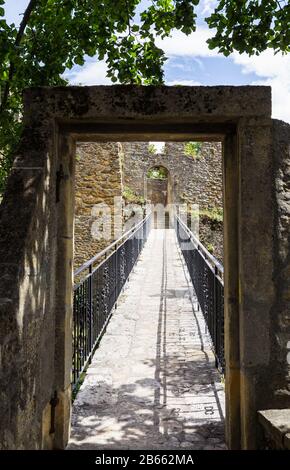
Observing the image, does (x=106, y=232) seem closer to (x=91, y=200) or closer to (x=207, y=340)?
(x=91, y=200)

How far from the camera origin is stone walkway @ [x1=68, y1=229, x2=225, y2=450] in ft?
11.7

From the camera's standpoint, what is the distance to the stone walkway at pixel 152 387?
357 cm

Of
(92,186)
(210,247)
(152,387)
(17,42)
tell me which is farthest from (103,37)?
(210,247)

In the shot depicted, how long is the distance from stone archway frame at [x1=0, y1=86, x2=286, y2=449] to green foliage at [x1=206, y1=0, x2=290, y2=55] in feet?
7.42

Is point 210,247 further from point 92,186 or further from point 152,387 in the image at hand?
point 152,387

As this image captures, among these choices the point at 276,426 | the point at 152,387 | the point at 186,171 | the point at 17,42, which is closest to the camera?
the point at 276,426

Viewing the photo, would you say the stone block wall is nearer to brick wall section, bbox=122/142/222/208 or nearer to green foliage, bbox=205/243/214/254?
brick wall section, bbox=122/142/222/208

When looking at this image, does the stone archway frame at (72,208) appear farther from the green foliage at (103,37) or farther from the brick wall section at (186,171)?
the brick wall section at (186,171)

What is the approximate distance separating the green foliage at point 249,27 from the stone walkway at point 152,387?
374 cm

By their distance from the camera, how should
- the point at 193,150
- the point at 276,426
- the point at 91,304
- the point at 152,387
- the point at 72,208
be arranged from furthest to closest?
1. the point at 193,150
2. the point at 91,304
3. the point at 152,387
4. the point at 72,208
5. the point at 276,426

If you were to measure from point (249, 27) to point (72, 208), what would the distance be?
3.26 metres

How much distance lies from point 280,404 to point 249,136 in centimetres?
187

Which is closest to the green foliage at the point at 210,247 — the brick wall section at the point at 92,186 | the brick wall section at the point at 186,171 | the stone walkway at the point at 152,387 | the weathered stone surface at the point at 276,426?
the brick wall section at the point at 92,186

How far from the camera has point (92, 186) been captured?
14258mm
